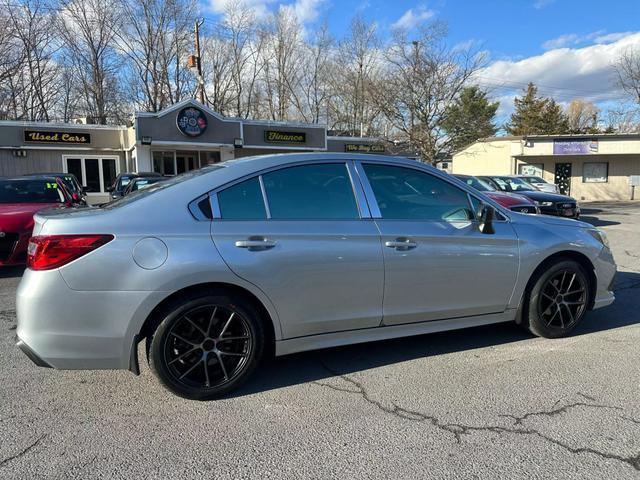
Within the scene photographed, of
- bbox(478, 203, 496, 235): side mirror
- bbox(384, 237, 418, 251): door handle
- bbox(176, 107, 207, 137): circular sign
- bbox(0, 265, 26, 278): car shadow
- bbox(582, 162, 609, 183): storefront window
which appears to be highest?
bbox(176, 107, 207, 137): circular sign

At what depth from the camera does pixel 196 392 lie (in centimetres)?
315

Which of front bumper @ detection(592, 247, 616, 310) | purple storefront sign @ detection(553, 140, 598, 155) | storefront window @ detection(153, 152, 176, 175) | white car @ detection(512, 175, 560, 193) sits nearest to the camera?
front bumper @ detection(592, 247, 616, 310)

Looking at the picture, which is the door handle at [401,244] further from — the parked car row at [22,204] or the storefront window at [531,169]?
the storefront window at [531,169]

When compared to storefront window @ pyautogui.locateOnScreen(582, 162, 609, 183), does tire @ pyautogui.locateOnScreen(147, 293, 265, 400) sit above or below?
below

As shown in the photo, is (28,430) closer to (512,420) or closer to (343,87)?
(512,420)

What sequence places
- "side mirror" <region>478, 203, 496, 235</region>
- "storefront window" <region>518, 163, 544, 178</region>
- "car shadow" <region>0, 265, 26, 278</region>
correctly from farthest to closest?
"storefront window" <region>518, 163, 544, 178</region>, "car shadow" <region>0, 265, 26, 278</region>, "side mirror" <region>478, 203, 496, 235</region>

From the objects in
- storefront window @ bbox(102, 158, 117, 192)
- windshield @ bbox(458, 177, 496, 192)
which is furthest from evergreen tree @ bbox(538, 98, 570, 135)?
storefront window @ bbox(102, 158, 117, 192)

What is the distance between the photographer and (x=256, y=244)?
3160mm

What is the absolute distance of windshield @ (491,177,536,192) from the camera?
16297 mm

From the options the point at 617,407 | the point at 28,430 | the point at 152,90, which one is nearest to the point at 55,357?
the point at 28,430

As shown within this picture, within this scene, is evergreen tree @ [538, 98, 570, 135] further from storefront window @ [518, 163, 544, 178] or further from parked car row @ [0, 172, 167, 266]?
parked car row @ [0, 172, 167, 266]

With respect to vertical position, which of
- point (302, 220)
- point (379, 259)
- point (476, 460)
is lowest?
point (476, 460)

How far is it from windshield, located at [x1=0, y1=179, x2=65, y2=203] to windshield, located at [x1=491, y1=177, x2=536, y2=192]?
13276 millimetres

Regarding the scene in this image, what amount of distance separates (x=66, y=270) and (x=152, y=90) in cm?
4010
